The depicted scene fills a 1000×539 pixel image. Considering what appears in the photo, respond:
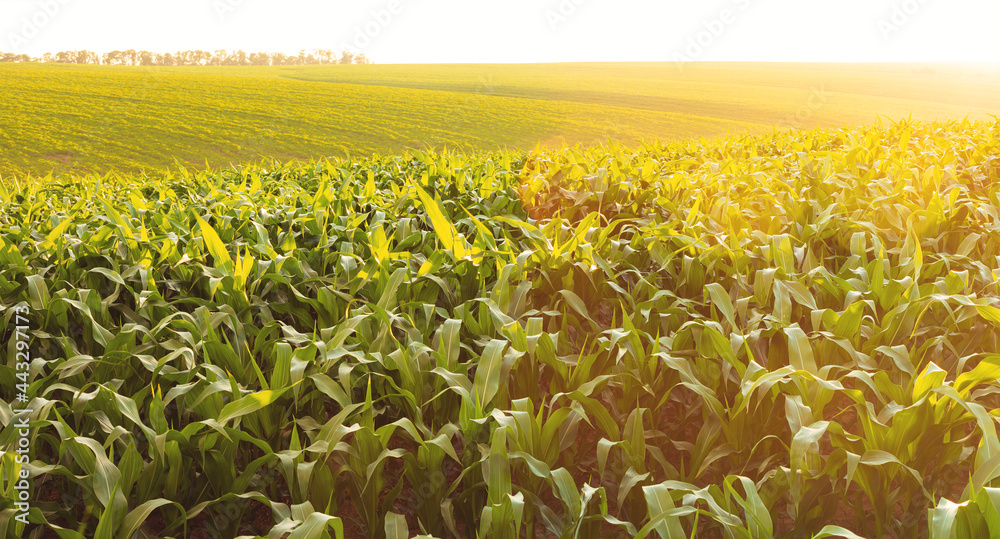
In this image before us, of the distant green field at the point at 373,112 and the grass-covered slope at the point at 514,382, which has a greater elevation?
the distant green field at the point at 373,112

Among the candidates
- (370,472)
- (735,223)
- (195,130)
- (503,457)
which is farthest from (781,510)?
(195,130)

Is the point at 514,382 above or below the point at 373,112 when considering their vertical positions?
below

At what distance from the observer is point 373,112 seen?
1233 inches

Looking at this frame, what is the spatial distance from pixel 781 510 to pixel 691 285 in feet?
4.59

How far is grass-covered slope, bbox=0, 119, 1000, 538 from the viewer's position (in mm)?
1646

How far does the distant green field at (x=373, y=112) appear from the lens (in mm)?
22578

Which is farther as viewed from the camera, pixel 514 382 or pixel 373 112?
pixel 373 112

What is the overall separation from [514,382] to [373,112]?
102ft

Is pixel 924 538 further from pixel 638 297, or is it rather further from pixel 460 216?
pixel 460 216

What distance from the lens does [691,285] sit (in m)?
3.06

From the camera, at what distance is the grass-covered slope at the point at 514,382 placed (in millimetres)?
1646

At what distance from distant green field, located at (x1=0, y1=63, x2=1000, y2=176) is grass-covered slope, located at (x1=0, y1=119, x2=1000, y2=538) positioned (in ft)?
29.8

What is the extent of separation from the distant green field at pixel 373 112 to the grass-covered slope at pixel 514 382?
9096 millimetres

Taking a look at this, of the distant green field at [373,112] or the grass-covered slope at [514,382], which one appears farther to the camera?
the distant green field at [373,112]
